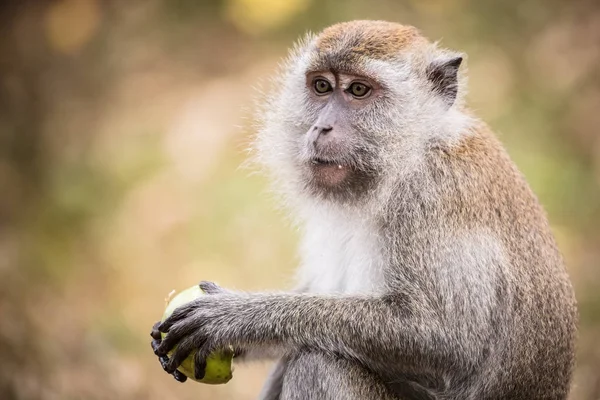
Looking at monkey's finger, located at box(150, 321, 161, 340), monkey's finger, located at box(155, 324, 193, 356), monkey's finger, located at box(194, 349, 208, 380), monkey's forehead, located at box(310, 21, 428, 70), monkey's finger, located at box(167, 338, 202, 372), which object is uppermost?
monkey's forehead, located at box(310, 21, 428, 70)

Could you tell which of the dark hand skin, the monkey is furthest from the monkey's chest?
the dark hand skin

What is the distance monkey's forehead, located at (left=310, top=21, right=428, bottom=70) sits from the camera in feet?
20.7

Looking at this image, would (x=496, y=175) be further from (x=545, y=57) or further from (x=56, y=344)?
(x=545, y=57)

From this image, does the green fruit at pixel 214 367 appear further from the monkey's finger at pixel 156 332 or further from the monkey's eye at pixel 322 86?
the monkey's eye at pixel 322 86

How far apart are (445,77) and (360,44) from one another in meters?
0.69

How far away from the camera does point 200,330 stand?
6.02 metres

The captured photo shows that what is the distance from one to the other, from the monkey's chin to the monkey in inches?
0.4

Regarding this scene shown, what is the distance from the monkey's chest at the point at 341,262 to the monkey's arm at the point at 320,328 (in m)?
0.27

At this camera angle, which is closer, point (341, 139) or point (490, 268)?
point (490, 268)

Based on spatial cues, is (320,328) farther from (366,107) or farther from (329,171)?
(366,107)

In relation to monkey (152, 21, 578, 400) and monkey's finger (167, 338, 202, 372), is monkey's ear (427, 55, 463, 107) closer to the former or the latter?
monkey (152, 21, 578, 400)

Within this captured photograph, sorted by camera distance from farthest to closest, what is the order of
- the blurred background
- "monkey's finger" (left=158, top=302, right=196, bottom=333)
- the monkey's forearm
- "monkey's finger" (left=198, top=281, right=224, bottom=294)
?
the blurred background, "monkey's finger" (left=198, top=281, right=224, bottom=294), "monkey's finger" (left=158, top=302, right=196, bottom=333), the monkey's forearm

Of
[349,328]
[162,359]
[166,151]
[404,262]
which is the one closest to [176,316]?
[162,359]

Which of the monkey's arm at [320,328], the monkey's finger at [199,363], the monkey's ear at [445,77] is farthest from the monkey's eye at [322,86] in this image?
the monkey's finger at [199,363]
